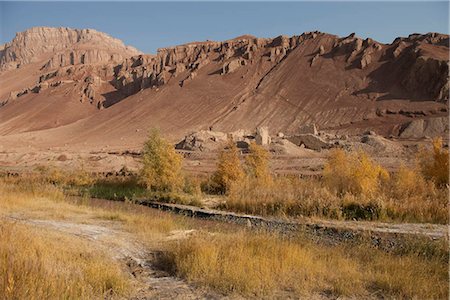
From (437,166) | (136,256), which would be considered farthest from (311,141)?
(136,256)

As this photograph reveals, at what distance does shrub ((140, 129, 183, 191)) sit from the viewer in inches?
762

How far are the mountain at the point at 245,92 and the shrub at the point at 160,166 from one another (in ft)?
106

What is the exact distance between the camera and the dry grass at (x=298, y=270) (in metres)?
5.49

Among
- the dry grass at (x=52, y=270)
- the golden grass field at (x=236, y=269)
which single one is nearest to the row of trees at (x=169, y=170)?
the golden grass field at (x=236, y=269)

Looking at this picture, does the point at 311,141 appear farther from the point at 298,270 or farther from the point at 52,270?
the point at 52,270

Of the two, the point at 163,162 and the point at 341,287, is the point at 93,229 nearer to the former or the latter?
the point at 341,287

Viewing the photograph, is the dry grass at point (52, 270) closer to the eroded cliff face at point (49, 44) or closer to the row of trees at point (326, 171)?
the row of trees at point (326, 171)

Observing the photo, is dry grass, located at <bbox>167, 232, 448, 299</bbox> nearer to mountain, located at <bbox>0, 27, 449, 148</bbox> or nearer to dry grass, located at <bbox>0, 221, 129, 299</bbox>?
dry grass, located at <bbox>0, 221, 129, 299</bbox>

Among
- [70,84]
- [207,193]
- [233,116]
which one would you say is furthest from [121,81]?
[207,193]

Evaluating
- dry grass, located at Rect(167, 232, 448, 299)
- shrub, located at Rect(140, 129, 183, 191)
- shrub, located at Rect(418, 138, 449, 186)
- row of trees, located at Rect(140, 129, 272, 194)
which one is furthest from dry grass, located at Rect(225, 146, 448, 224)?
dry grass, located at Rect(167, 232, 448, 299)

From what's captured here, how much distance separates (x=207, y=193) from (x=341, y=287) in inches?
596

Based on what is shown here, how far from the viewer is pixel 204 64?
73.4 metres

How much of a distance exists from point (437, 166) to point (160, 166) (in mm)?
11497

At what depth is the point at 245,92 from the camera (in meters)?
62.7
